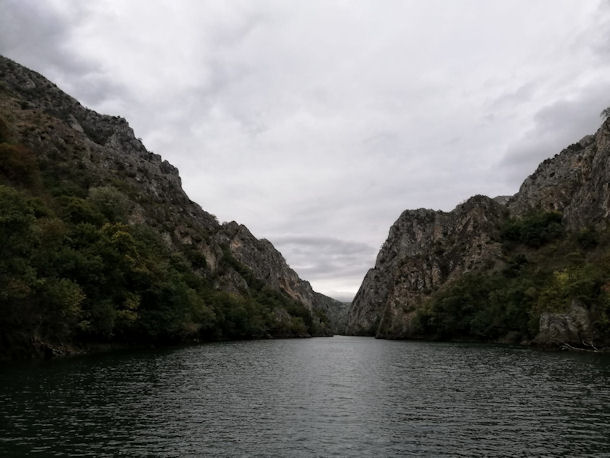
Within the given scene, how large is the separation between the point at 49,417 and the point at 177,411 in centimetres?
805

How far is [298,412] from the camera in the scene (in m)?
34.8

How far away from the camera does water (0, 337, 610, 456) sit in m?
25.7

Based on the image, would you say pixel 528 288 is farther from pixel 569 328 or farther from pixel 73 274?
pixel 73 274

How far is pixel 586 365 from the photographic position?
213ft

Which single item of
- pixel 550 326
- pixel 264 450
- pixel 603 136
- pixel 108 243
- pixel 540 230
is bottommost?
pixel 264 450

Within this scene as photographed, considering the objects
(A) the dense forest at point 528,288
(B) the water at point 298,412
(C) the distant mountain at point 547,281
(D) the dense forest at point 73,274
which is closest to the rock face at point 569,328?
(C) the distant mountain at point 547,281

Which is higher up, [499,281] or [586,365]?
[499,281]

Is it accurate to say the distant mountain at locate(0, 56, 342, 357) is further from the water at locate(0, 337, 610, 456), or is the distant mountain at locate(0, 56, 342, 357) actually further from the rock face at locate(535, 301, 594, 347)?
the rock face at locate(535, 301, 594, 347)

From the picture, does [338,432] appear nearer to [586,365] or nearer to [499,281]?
[586,365]

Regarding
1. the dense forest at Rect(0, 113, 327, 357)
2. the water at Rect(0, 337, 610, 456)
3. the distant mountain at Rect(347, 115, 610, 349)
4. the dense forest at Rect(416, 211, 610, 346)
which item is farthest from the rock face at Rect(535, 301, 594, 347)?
the dense forest at Rect(0, 113, 327, 357)

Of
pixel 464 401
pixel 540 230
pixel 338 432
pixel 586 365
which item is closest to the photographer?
pixel 338 432

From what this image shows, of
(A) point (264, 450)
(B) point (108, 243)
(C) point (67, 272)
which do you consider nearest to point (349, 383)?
(A) point (264, 450)

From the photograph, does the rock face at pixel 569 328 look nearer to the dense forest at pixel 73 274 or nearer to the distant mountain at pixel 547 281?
the distant mountain at pixel 547 281

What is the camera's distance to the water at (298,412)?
25.7 meters
